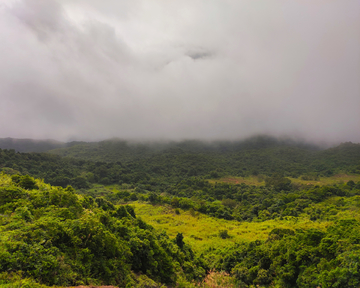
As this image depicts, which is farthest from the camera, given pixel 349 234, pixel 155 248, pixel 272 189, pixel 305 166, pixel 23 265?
pixel 305 166

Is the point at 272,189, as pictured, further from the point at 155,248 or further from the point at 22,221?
the point at 22,221

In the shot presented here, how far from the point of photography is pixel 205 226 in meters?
38.2

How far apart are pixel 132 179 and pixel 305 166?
116111 millimetres

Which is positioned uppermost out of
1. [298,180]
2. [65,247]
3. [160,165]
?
[65,247]

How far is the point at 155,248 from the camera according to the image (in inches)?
525

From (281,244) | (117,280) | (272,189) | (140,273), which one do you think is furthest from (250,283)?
(272,189)

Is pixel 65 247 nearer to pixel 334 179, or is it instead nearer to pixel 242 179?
pixel 242 179

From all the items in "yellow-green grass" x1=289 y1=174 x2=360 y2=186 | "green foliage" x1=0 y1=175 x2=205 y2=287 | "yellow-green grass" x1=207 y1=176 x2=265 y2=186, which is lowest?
Answer: "yellow-green grass" x1=207 y1=176 x2=265 y2=186

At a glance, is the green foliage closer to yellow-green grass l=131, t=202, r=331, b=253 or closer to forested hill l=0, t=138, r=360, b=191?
yellow-green grass l=131, t=202, r=331, b=253

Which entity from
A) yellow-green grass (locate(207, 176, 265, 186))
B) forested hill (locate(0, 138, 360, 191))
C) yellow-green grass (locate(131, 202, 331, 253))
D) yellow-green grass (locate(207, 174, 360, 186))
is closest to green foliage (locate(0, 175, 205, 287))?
yellow-green grass (locate(131, 202, 331, 253))

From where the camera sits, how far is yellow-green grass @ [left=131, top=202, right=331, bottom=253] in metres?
28.8

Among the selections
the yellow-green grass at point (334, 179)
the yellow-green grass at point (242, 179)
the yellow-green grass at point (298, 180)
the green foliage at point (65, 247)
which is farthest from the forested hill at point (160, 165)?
the green foliage at point (65, 247)

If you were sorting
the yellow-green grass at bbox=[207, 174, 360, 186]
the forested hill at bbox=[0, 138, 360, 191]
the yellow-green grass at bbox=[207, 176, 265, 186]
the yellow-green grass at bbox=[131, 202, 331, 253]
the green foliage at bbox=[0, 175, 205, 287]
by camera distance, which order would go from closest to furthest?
1. the green foliage at bbox=[0, 175, 205, 287]
2. the yellow-green grass at bbox=[131, 202, 331, 253]
3. the forested hill at bbox=[0, 138, 360, 191]
4. the yellow-green grass at bbox=[207, 174, 360, 186]
5. the yellow-green grass at bbox=[207, 176, 265, 186]

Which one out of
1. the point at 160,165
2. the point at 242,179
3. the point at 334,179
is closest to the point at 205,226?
the point at 242,179
